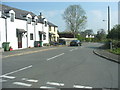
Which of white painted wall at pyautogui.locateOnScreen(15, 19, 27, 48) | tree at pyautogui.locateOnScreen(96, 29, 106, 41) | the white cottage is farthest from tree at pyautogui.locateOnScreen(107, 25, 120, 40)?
tree at pyautogui.locateOnScreen(96, 29, 106, 41)

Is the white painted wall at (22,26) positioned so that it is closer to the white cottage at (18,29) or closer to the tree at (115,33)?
the white cottage at (18,29)

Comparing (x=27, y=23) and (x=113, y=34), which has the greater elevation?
(x=27, y=23)

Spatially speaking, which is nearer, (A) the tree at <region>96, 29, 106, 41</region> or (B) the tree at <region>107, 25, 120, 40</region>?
(B) the tree at <region>107, 25, 120, 40</region>

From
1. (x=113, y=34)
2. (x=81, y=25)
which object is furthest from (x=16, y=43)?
(x=81, y=25)

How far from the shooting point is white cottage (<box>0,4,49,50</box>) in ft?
86.3

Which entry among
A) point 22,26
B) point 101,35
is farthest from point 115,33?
point 101,35

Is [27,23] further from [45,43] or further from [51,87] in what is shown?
[51,87]

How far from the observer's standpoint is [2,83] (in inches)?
271

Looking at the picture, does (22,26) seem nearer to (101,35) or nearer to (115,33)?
(115,33)

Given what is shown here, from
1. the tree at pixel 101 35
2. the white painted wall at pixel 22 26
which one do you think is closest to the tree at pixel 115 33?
the white painted wall at pixel 22 26

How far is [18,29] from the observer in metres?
29.8

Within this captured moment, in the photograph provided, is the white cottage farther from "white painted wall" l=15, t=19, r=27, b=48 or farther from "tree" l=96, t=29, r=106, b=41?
"tree" l=96, t=29, r=106, b=41

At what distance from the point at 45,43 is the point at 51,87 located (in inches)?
1358

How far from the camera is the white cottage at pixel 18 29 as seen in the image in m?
26.3
